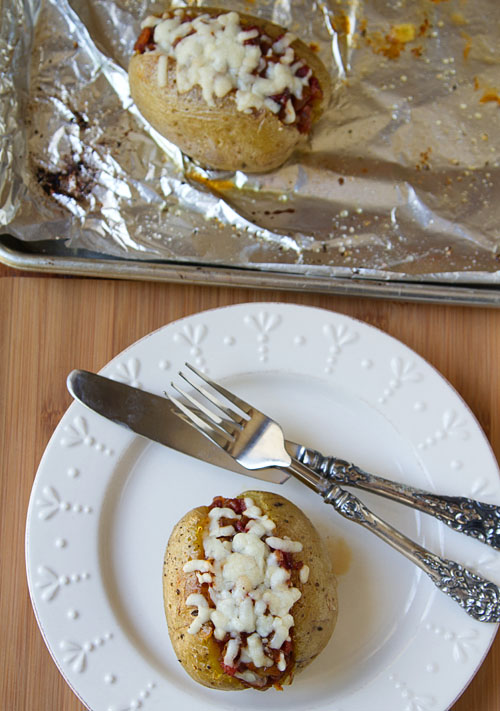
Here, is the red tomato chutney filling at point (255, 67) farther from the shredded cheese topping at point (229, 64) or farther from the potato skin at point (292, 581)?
the potato skin at point (292, 581)

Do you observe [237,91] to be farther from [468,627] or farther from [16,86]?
[468,627]

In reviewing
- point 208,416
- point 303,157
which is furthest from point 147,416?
point 303,157

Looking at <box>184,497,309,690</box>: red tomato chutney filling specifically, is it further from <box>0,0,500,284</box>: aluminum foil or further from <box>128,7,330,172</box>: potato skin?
<box>128,7,330,172</box>: potato skin

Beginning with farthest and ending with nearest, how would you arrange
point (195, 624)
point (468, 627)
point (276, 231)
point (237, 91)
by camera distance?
point (276, 231) → point (237, 91) → point (468, 627) → point (195, 624)

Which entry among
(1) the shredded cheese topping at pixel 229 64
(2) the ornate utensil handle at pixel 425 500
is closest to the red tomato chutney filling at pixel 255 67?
(1) the shredded cheese topping at pixel 229 64

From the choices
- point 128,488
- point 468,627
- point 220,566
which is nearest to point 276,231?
point 128,488
